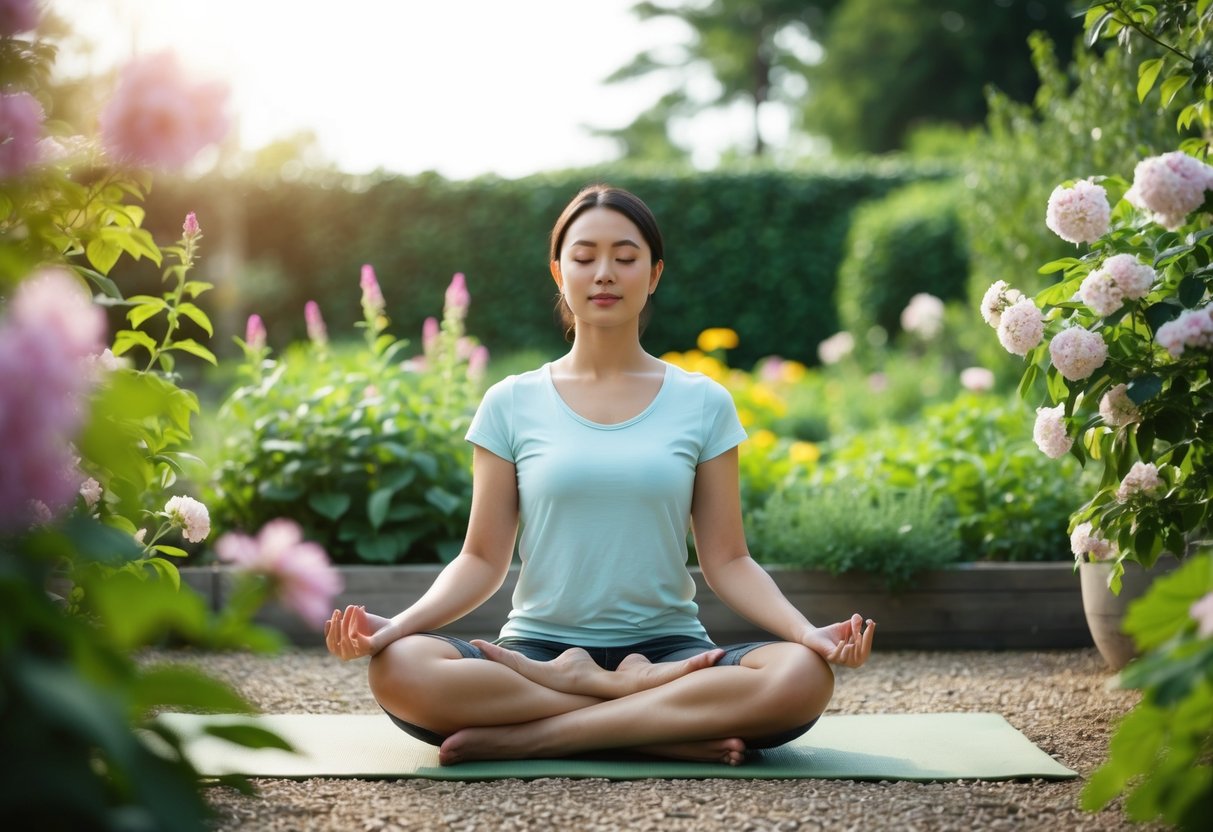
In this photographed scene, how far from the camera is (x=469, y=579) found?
2.69m

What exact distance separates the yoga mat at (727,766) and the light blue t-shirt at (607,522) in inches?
12.6

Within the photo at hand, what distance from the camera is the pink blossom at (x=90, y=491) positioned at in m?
2.30

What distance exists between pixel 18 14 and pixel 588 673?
1698 mm

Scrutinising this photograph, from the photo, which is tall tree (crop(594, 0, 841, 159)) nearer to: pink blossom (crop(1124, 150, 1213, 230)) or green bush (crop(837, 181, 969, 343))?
green bush (crop(837, 181, 969, 343))

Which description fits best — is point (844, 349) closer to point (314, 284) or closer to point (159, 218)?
point (314, 284)

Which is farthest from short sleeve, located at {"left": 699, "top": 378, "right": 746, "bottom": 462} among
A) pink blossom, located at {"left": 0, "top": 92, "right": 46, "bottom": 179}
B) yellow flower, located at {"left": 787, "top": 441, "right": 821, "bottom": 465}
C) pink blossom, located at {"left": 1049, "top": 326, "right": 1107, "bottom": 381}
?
yellow flower, located at {"left": 787, "top": 441, "right": 821, "bottom": 465}

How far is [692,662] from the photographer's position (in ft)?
8.34

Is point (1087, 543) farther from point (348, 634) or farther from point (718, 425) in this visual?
point (348, 634)

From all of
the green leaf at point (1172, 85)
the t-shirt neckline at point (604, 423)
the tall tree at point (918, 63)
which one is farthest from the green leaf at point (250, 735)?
the tall tree at point (918, 63)

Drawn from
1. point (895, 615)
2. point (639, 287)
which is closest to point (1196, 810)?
point (639, 287)

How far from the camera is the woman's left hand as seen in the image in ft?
7.73

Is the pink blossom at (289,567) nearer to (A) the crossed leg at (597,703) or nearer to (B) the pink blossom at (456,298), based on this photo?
(A) the crossed leg at (597,703)

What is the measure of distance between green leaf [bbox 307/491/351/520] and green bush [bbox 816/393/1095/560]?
183 centimetres

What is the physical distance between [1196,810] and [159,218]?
11224 millimetres
